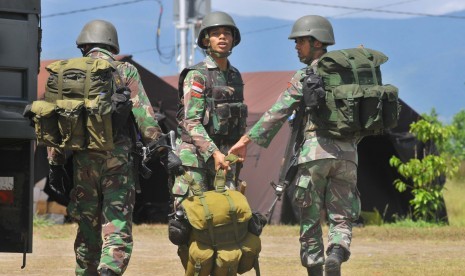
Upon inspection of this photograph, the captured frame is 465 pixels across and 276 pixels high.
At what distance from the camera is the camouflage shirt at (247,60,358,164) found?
26.8ft

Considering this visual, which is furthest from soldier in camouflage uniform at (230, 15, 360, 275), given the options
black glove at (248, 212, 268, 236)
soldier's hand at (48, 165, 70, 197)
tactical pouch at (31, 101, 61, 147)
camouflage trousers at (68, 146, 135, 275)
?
tactical pouch at (31, 101, 61, 147)

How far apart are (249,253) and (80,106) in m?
1.49

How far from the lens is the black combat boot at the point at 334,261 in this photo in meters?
8.02

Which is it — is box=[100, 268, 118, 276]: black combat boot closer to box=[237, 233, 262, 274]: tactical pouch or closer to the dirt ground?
box=[237, 233, 262, 274]: tactical pouch

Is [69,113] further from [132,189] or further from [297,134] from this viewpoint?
[297,134]

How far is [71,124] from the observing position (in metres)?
7.24

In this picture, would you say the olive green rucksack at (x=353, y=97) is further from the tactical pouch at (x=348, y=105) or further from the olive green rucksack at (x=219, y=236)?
the olive green rucksack at (x=219, y=236)

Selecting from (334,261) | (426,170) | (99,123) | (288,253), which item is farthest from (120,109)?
(426,170)

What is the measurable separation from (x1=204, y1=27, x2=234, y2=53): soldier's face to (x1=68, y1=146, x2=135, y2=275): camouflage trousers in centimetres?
111

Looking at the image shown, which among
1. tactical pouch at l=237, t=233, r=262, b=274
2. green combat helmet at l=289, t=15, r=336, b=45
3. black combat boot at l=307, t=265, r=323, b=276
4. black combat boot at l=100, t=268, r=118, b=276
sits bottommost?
black combat boot at l=307, t=265, r=323, b=276

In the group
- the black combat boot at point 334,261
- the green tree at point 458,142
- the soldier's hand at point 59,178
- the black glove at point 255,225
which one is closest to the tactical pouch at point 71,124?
the soldier's hand at point 59,178

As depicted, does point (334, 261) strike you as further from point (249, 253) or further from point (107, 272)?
point (107, 272)

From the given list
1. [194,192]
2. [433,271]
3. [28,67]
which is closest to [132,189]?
[194,192]

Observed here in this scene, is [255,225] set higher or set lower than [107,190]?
lower
